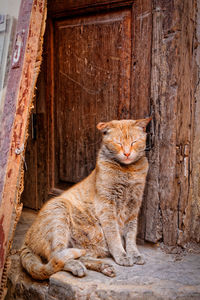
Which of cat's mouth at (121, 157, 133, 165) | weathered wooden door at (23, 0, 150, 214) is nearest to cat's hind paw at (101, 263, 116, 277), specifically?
cat's mouth at (121, 157, 133, 165)

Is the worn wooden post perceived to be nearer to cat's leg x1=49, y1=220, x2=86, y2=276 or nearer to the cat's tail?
the cat's tail

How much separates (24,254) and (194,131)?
6.12 feet

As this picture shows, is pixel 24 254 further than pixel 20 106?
Yes

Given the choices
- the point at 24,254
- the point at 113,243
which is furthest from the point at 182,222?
the point at 24,254

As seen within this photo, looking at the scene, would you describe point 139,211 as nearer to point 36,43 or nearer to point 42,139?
point 42,139

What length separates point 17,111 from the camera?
→ 2.04 meters

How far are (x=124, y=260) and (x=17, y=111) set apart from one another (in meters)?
1.43

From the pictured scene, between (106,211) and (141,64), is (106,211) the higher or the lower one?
the lower one

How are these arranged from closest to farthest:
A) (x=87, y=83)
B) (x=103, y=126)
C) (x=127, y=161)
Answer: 1. (x=127, y=161)
2. (x=103, y=126)
3. (x=87, y=83)

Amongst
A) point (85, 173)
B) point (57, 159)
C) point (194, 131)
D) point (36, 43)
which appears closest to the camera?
point (36, 43)

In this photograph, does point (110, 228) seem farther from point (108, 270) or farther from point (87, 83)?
point (87, 83)

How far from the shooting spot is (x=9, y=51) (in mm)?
2553

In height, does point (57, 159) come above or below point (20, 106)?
below

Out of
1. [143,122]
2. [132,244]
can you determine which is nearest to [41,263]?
[132,244]
